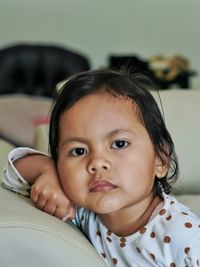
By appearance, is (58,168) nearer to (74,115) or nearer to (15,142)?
(74,115)

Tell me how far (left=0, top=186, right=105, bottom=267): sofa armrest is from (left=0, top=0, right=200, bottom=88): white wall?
281 cm

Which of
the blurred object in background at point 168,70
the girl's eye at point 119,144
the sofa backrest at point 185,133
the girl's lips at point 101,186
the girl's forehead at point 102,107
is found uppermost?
the girl's forehead at point 102,107

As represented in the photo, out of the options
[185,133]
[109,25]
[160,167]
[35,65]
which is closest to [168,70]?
[109,25]

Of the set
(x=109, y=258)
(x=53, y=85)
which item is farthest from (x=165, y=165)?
(x=53, y=85)

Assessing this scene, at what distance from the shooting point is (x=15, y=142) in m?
2.48

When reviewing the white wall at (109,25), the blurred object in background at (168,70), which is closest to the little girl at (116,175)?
the blurred object in background at (168,70)

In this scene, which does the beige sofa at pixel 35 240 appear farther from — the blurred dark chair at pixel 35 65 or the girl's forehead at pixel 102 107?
the blurred dark chair at pixel 35 65

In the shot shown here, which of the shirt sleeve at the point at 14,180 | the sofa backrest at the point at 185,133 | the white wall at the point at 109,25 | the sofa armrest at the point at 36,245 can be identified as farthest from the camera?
the white wall at the point at 109,25

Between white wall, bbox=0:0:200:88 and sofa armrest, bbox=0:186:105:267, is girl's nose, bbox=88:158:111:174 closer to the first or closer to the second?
sofa armrest, bbox=0:186:105:267

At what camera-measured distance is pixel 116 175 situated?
0.94 m

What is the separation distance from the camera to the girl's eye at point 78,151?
38.3 inches

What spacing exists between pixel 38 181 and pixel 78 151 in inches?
4.8

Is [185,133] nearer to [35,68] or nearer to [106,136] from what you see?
[106,136]

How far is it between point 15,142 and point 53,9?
1397mm
